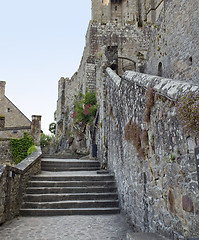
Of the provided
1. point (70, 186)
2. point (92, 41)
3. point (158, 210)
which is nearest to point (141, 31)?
point (92, 41)

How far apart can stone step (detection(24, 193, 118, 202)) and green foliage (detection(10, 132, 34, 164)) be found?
7262 mm

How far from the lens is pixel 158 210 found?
3404mm

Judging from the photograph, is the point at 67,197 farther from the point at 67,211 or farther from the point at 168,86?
the point at 168,86

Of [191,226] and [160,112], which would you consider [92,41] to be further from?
[191,226]

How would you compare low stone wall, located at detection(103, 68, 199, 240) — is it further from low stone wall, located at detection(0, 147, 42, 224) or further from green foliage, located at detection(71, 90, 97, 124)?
green foliage, located at detection(71, 90, 97, 124)

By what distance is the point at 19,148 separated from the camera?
44.8ft

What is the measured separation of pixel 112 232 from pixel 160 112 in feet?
8.61

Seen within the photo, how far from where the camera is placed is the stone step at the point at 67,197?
6363mm

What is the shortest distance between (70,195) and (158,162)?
12.3 ft

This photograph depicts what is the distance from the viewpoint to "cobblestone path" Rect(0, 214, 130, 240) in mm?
4324

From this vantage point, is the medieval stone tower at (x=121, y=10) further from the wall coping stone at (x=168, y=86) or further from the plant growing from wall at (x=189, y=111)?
the plant growing from wall at (x=189, y=111)

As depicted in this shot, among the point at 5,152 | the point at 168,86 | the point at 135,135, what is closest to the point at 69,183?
the point at 135,135

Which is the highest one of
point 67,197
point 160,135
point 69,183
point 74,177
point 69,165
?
point 160,135

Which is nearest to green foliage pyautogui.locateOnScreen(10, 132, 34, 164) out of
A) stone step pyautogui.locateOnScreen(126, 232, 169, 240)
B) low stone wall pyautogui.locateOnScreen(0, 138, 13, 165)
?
low stone wall pyautogui.locateOnScreen(0, 138, 13, 165)
